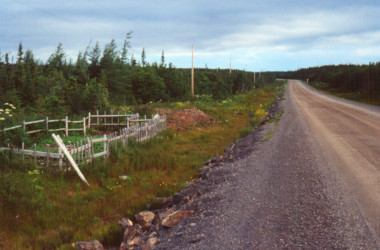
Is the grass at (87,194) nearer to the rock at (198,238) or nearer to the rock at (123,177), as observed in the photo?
the rock at (123,177)

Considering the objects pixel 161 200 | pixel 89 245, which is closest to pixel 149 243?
pixel 89 245

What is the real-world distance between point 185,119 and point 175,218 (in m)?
14.1

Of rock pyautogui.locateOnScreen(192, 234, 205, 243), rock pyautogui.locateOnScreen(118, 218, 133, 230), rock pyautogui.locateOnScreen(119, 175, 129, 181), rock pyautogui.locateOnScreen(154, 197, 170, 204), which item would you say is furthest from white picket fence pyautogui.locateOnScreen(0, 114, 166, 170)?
rock pyautogui.locateOnScreen(192, 234, 205, 243)

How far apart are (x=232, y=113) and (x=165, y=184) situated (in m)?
19.7

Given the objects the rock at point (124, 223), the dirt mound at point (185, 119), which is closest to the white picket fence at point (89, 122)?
the dirt mound at point (185, 119)

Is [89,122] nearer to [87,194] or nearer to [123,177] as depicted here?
[123,177]

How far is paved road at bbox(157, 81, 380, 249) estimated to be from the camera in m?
4.48

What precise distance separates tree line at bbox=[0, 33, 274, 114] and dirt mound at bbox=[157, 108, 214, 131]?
611cm

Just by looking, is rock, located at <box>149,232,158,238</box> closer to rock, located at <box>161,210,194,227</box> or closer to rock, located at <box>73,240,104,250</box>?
rock, located at <box>161,210,194,227</box>

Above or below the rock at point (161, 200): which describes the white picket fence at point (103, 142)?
above

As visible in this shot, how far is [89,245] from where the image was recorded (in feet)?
18.2

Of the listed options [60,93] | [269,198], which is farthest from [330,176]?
[60,93]

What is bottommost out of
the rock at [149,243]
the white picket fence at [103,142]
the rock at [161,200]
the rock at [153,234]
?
the rock at [161,200]

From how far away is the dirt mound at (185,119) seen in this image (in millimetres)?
18594
